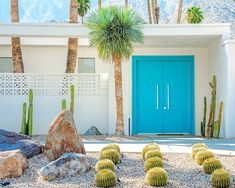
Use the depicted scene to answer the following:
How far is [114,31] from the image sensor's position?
13.6m

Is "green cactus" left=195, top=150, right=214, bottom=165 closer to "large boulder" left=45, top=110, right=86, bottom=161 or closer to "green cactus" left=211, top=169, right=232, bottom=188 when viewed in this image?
"green cactus" left=211, top=169, right=232, bottom=188

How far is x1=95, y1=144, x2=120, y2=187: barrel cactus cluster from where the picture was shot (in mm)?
6821

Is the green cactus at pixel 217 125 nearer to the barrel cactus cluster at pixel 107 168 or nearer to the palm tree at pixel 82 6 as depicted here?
the barrel cactus cluster at pixel 107 168

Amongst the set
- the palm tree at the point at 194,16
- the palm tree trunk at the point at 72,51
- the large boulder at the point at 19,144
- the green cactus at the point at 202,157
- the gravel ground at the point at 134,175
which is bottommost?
the gravel ground at the point at 134,175

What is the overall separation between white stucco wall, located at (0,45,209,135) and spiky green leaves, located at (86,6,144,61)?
1.82 metres

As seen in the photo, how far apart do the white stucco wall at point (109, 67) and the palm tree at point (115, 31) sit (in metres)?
1.80

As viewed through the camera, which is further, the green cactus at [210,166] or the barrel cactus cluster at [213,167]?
the green cactus at [210,166]

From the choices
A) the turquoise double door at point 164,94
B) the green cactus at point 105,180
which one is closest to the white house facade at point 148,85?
the turquoise double door at point 164,94

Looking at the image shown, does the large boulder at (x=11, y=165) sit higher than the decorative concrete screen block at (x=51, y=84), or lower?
lower

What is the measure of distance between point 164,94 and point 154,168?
30.7ft

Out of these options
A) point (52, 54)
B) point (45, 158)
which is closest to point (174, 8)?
point (52, 54)

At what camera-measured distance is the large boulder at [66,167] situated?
7.42 metres

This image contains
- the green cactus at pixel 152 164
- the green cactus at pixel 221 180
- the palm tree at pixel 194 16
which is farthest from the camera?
the palm tree at pixel 194 16

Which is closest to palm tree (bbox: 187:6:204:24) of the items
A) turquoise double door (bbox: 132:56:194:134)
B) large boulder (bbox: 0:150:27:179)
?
turquoise double door (bbox: 132:56:194:134)
